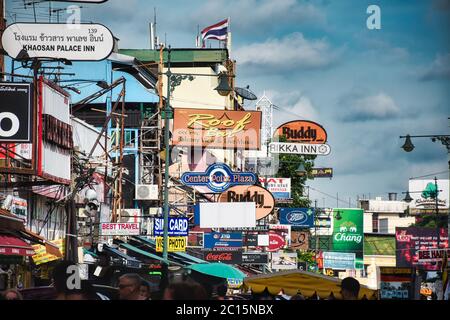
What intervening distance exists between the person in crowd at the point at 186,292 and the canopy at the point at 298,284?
22.5ft

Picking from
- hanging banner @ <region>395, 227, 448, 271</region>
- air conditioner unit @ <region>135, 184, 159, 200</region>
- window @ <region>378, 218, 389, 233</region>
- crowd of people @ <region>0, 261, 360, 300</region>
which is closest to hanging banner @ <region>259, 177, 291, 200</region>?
hanging banner @ <region>395, 227, 448, 271</region>

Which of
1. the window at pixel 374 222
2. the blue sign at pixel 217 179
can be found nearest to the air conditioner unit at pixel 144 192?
the blue sign at pixel 217 179

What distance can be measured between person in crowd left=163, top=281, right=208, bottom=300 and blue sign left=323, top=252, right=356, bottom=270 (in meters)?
62.5

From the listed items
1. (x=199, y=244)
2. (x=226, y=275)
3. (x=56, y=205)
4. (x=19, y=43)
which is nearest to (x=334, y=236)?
(x=199, y=244)

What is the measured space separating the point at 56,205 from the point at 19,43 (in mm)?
18334

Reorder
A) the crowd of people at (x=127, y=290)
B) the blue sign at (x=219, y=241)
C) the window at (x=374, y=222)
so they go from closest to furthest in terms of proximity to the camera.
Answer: the crowd of people at (x=127, y=290), the blue sign at (x=219, y=241), the window at (x=374, y=222)

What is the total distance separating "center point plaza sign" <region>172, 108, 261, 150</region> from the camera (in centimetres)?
4241

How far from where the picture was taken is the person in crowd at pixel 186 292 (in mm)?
15309

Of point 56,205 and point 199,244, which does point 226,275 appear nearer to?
point 56,205

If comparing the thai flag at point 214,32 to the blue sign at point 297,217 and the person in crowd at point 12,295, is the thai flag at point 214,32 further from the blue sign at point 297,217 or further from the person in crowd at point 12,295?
the person in crowd at point 12,295

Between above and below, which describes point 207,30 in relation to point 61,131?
above

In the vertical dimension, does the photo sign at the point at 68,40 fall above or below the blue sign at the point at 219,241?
above

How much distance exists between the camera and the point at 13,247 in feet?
84.6

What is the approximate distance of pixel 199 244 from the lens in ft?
178
